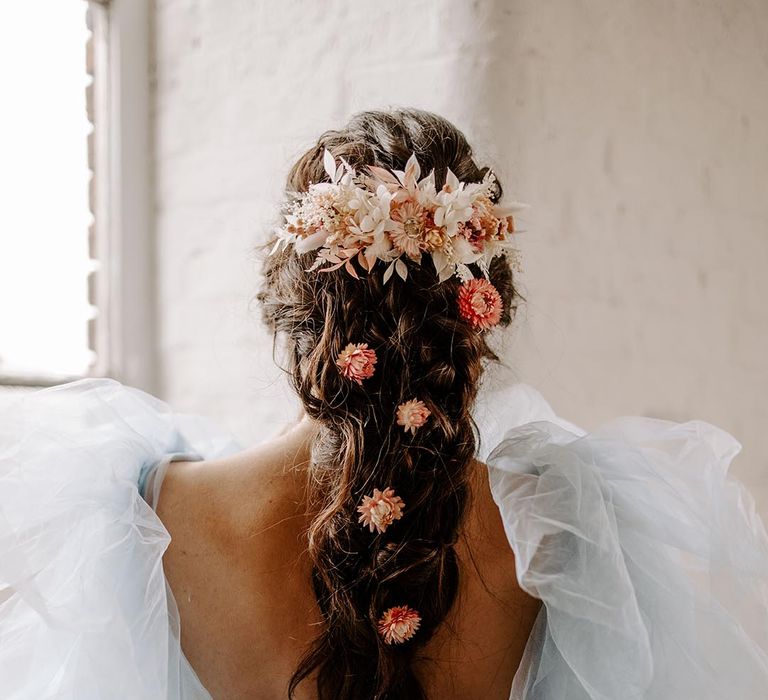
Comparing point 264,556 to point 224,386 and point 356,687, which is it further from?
point 224,386

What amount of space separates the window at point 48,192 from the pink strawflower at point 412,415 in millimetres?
919

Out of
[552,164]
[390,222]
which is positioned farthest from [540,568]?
[552,164]

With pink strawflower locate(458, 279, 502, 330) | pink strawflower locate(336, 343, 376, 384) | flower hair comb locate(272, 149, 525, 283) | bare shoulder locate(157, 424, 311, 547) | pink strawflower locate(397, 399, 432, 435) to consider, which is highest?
flower hair comb locate(272, 149, 525, 283)

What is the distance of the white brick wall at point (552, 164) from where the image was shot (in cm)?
149

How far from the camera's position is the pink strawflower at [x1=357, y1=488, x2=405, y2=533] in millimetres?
888

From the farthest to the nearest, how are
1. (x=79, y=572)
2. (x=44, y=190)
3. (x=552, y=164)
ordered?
(x=44, y=190)
(x=552, y=164)
(x=79, y=572)

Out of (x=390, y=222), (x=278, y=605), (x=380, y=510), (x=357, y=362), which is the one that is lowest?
(x=278, y=605)

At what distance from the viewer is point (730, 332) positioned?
183 centimetres

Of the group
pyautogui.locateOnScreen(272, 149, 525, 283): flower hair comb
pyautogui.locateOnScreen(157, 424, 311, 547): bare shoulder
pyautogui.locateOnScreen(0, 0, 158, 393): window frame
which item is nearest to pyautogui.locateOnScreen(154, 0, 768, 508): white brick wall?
pyautogui.locateOnScreen(0, 0, 158, 393): window frame

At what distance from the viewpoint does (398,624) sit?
882 millimetres

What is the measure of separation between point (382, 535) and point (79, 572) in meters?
0.28

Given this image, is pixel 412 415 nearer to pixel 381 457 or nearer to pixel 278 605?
pixel 381 457

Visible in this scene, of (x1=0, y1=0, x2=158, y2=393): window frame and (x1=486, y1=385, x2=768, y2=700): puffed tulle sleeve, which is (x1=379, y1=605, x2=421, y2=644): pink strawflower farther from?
(x1=0, y1=0, x2=158, y2=393): window frame

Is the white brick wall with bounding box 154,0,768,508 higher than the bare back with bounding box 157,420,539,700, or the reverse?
the white brick wall with bounding box 154,0,768,508
